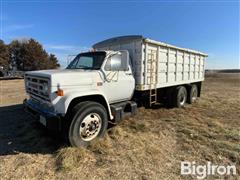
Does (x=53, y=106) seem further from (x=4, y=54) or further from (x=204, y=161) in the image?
(x=4, y=54)

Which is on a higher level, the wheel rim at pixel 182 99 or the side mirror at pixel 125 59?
the side mirror at pixel 125 59

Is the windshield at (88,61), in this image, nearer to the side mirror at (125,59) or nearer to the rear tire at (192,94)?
the side mirror at (125,59)

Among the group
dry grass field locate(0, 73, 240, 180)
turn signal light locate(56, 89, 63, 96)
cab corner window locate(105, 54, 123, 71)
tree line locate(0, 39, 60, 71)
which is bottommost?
dry grass field locate(0, 73, 240, 180)

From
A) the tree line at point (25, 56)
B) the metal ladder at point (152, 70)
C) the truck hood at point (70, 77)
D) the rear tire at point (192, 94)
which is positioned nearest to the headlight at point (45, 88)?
the truck hood at point (70, 77)

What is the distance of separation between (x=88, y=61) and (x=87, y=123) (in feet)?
6.19

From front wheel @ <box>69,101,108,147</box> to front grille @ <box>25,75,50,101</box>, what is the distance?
0.74 m

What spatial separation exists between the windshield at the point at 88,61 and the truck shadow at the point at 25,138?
1979mm

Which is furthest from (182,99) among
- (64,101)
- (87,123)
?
(64,101)

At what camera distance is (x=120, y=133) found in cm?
496

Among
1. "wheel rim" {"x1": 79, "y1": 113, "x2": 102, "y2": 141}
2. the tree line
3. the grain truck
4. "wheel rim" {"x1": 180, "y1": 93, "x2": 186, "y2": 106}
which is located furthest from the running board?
the tree line

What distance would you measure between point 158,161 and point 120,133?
1541 millimetres

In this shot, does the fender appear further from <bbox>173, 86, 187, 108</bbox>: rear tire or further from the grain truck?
<bbox>173, 86, 187, 108</bbox>: rear tire

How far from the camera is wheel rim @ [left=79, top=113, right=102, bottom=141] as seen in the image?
4.23 m

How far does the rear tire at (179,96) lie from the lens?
7.83m
